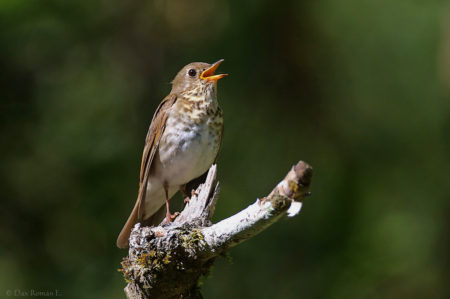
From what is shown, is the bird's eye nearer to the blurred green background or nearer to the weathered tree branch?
the blurred green background

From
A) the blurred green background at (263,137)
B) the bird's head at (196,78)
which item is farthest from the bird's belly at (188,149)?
the blurred green background at (263,137)

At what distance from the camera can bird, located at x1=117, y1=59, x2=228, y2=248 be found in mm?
4211

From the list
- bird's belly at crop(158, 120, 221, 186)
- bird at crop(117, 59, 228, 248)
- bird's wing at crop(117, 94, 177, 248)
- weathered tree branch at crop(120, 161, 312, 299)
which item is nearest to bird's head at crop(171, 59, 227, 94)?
bird at crop(117, 59, 228, 248)

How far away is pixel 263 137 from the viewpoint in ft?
16.5

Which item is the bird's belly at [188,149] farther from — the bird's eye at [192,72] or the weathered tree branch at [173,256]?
the weathered tree branch at [173,256]

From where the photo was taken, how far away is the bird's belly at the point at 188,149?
420cm

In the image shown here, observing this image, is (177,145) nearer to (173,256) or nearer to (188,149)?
(188,149)

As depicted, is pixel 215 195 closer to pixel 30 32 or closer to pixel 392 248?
pixel 392 248

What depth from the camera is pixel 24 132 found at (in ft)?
16.4

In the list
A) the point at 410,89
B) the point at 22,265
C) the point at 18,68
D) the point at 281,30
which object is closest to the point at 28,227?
the point at 22,265

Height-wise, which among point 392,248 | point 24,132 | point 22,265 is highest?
point 24,132

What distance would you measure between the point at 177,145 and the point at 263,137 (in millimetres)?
1021

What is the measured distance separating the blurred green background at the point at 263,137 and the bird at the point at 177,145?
1.43 ft

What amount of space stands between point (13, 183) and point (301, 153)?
2.27 metres
